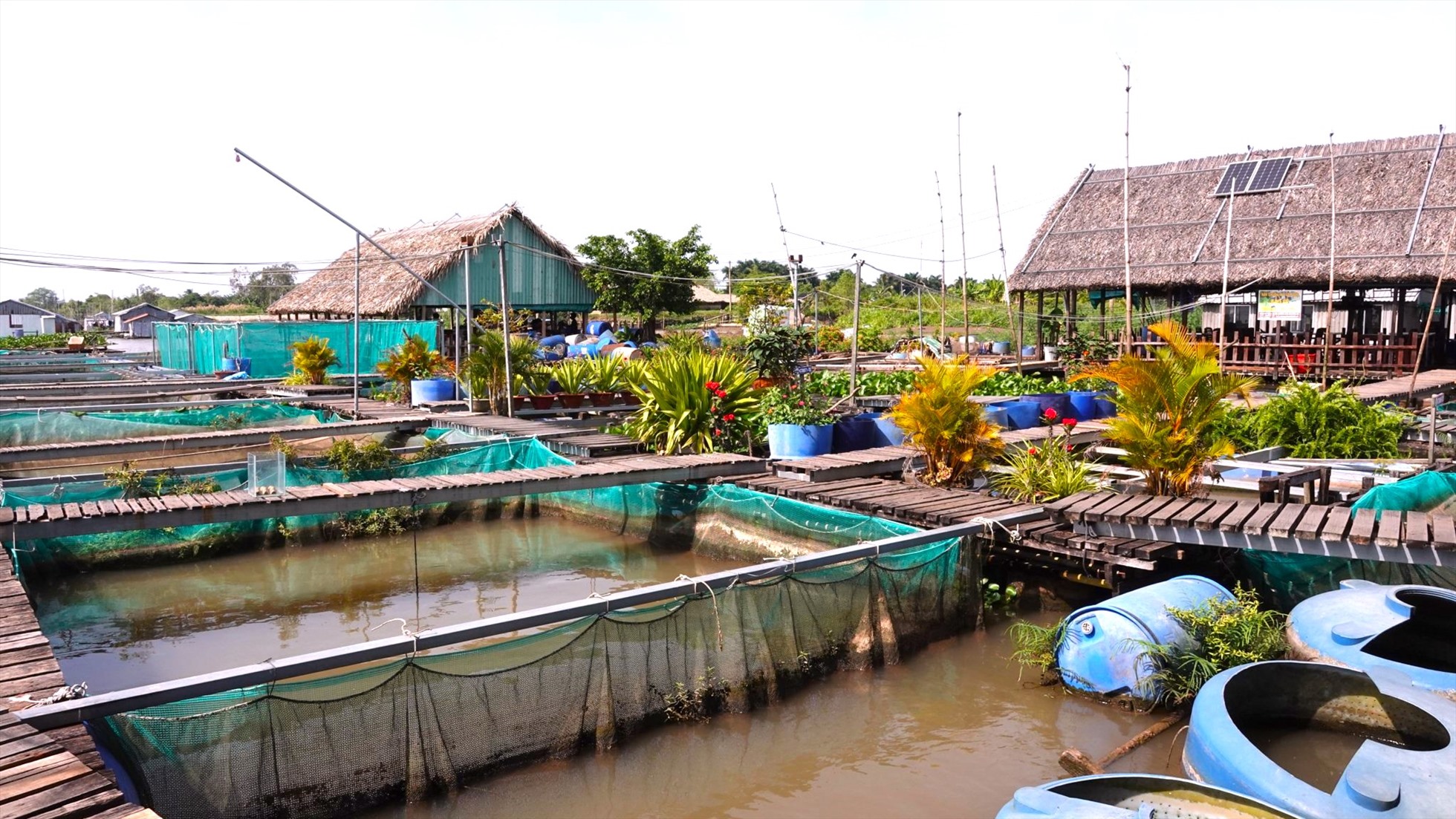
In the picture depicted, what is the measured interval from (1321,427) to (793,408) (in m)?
7.19

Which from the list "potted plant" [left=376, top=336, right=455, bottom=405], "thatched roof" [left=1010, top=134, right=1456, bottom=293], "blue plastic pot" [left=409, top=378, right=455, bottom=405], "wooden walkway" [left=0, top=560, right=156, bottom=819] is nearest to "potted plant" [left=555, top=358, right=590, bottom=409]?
"blue plastic pot" [left=409, top=378, right=455, bottom=405]

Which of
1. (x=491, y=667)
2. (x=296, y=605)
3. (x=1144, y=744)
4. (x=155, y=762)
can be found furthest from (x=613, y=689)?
(x=296, y=605)

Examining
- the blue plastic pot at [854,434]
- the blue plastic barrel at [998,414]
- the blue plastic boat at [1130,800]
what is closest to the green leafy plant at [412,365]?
the blue plastic pot at [854,434]

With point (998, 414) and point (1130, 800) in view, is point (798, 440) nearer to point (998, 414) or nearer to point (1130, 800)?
point (998, 414)

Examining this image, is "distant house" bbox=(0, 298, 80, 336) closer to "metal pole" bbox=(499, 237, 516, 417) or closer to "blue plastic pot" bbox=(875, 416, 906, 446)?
"metal pole" bbox=(499, 237, 516, 417)

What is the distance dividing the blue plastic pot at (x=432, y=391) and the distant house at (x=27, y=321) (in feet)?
217

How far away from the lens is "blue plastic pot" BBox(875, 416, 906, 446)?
570 inches

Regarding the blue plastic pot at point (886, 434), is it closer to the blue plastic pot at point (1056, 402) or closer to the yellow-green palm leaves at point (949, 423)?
the yellow-green palm leaves at point (949, 423)

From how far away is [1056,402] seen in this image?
16844 mm

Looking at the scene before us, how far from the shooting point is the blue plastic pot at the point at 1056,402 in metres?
16.7

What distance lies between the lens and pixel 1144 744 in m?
7.23

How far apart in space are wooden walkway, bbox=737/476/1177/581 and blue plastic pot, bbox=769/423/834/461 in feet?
Answer: 4.14

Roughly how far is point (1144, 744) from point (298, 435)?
43.3ft

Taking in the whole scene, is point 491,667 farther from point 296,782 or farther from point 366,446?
point 366,446
